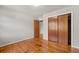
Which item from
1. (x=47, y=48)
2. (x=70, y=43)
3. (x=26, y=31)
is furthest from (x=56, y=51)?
(x=26, y=31)

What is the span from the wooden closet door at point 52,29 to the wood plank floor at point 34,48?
0.14m

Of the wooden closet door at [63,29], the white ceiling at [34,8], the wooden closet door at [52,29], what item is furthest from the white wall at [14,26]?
the wooden closet door at [63,29]

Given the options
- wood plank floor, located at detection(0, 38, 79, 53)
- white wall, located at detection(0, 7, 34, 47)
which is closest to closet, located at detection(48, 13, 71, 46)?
wood plank floor, located at detection(0, 38, 79, 53)

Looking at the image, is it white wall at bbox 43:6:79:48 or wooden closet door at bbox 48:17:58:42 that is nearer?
white wall at bbox 43:6:79:48

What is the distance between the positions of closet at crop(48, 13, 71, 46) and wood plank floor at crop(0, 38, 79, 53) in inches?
4.3

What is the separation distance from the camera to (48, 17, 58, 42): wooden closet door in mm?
1811

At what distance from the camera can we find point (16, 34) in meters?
1.72

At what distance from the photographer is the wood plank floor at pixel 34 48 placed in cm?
166

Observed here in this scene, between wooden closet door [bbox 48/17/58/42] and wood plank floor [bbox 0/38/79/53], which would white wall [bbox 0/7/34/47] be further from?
wooden closet door [bbox 48/17/58/42]

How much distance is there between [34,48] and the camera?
1.70 meters

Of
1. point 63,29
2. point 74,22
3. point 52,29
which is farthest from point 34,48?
point 74,22

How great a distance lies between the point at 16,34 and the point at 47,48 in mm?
636

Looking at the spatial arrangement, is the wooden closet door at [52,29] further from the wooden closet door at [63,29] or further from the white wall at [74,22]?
the white wall at [74,22]
